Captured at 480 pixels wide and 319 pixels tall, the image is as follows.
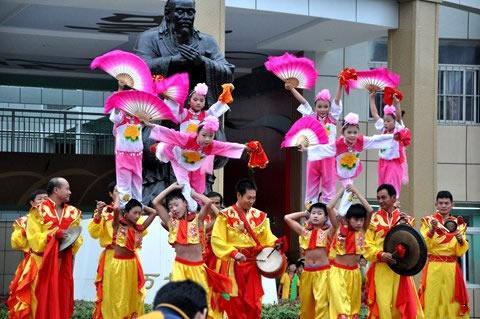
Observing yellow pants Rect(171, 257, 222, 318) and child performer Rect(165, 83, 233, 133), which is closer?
yellow pants Rect(171, 257, 222, 318)

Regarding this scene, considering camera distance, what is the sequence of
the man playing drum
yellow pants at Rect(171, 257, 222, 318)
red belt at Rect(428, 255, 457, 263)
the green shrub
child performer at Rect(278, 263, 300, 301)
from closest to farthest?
yellow pants at Rect(171, 257, 222, 318), the man playing drum, the green shrub, red belt at Rect(428, 255, 457, 263), child performer at Rect(278, 263, 300, 301)

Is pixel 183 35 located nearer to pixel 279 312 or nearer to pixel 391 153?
pixel 391 153

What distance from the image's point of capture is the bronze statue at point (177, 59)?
11977 millimetres

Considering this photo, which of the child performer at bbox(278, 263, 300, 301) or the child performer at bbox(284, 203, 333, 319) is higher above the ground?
the child performer at bbox(284, 203, 333, 319)

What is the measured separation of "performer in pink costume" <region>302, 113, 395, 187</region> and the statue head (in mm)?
2144

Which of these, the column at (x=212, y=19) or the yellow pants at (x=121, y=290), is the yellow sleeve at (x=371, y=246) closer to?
the yellow pants at (x=121, y=290)

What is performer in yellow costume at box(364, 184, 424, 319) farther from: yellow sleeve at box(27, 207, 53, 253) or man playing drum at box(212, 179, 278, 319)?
yellow sleeve at box(27, 207, 53, 253)

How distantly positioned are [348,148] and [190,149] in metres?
1.74

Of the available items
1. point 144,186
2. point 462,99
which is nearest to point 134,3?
point 144,186

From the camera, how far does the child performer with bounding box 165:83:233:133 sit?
1091 centimetres

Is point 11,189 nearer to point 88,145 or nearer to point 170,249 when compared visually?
point 88,145

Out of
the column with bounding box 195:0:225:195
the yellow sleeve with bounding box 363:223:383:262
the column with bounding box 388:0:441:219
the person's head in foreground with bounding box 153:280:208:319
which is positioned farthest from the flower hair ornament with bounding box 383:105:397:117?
the person's head in foreground with bounding box 153:280:208:319

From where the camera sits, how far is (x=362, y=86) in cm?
1216

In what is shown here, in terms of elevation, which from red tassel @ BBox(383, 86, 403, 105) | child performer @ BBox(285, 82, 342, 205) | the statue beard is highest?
the statue beard
